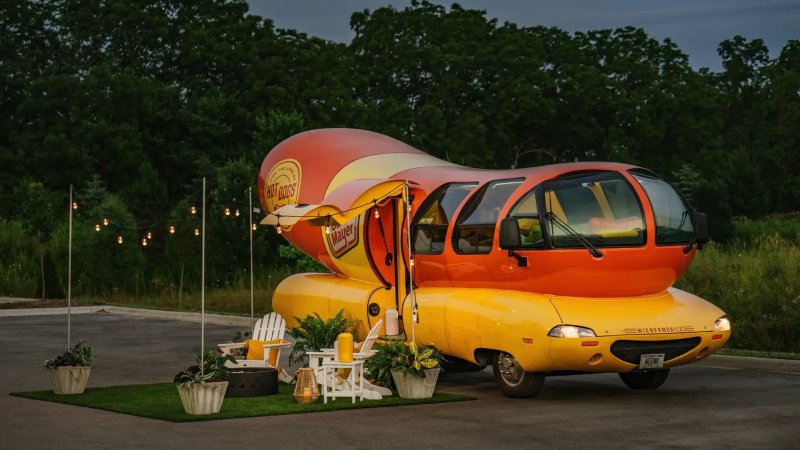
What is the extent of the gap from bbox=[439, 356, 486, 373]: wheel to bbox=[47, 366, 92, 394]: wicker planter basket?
15.3ft

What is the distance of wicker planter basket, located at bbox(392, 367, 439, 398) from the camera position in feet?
50.9

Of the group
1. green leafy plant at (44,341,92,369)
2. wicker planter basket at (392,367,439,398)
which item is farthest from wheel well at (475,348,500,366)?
green leafy plant at (44,341,92,369)

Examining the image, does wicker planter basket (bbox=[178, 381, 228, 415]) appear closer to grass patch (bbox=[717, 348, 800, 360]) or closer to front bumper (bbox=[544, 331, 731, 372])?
front bumper (bbox=[544, 331, 731, 372])

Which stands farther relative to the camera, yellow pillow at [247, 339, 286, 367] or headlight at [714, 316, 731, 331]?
yellow pillow at [247, 339, 286, 367]

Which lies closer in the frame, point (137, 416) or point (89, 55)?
point (137, 416)

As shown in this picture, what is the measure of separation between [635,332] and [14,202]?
55.1 m

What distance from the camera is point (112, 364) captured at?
68.2 ft

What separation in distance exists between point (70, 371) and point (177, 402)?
1617 mm

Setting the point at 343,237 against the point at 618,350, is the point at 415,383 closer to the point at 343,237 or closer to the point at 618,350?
the point at 618,350

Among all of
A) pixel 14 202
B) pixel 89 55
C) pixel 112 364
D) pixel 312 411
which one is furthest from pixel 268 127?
pixel 89 55

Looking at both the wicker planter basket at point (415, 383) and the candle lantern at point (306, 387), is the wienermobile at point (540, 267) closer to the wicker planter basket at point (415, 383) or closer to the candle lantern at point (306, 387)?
the wicker planter basket at point (415, 383)

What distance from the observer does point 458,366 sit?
1802 cm

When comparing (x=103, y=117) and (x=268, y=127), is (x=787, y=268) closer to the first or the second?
(x=268, y=127)

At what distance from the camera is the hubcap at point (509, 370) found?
15584mm
